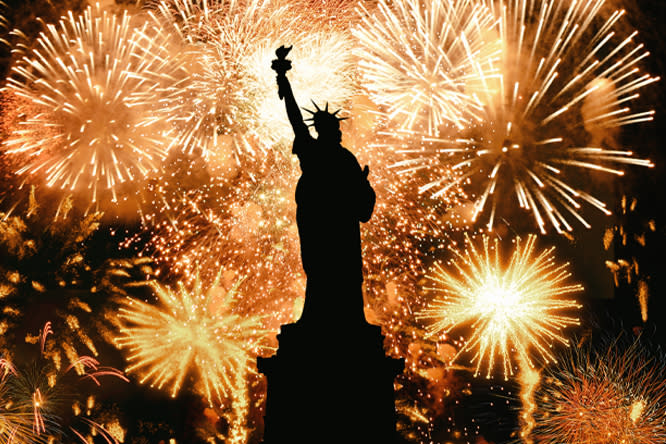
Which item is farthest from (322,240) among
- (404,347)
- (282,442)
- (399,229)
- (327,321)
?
(404,347)

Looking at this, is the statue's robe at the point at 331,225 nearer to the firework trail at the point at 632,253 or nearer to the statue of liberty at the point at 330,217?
the statue of liberty at the point at 330,217

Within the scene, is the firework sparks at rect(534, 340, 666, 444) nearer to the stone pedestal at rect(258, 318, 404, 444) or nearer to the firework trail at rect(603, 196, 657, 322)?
the firework trail at rect(603, 196, 657, 322)

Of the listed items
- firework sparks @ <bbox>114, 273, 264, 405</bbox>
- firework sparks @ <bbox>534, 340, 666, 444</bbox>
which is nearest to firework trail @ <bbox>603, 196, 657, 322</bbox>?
firework sparks @ <bbox>534, 340, 666, 444</bbox>

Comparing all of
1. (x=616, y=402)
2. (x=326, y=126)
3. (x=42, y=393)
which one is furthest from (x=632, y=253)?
(x=42, y=393)

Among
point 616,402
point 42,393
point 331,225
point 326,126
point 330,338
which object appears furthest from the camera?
point 42,393

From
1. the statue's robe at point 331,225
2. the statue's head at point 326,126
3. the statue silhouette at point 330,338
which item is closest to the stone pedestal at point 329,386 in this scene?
the statue silhouette at point 330,338

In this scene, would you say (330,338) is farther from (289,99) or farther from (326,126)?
(289,99)

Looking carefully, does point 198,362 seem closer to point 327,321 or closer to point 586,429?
point 586,429
